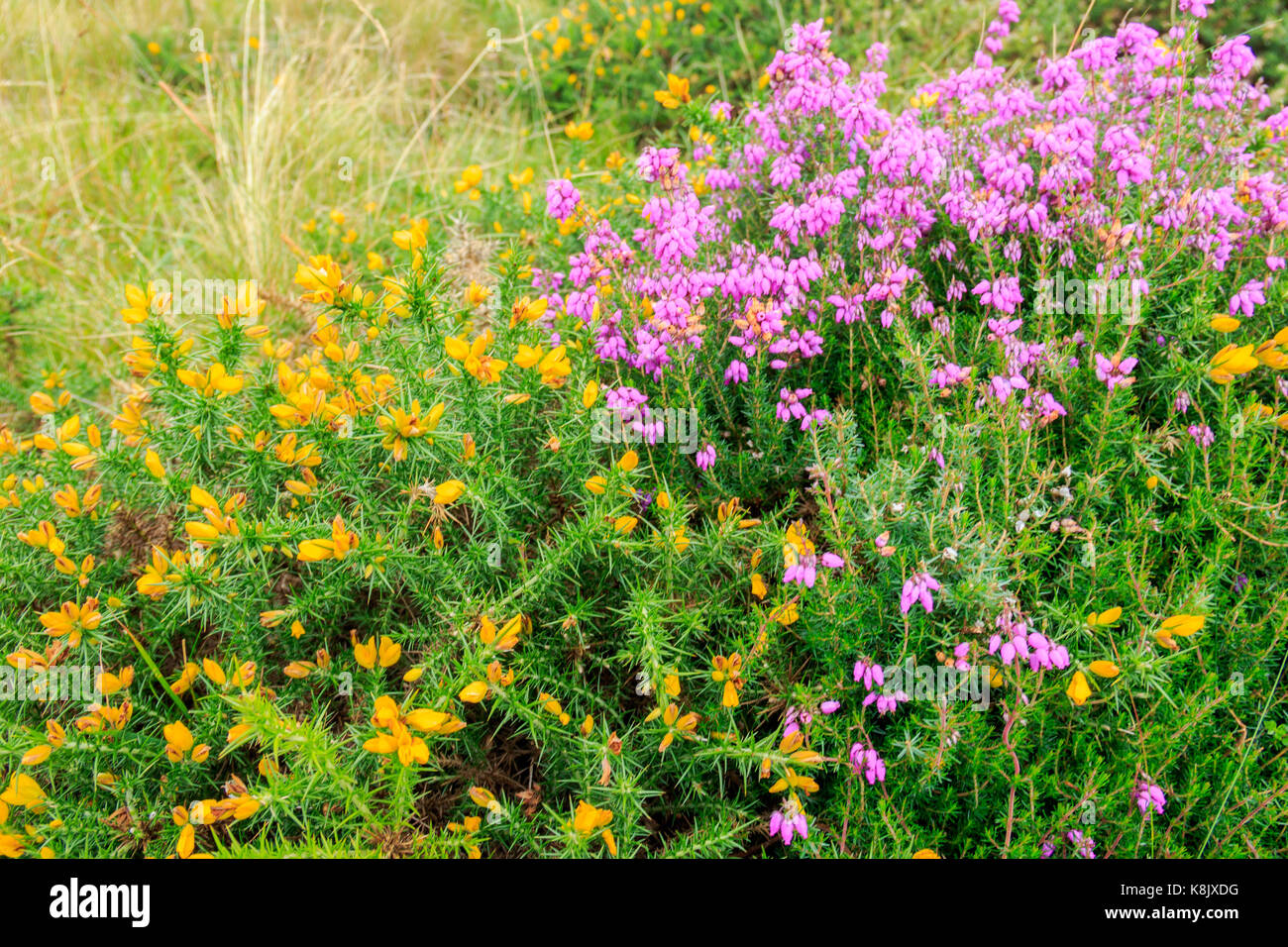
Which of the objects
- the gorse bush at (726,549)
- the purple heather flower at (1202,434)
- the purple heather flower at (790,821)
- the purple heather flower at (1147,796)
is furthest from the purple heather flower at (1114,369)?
the purple heather flower at (790,821)

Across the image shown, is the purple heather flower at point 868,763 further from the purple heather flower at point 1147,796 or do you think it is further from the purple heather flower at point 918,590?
the purple heather flower at point 1147,796

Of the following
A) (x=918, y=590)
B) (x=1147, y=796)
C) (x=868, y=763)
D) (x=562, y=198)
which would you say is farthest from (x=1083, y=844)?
(x=562, y=198)

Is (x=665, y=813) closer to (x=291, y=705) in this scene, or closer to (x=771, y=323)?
(x=291, y=705)

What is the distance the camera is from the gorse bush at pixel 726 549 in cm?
176

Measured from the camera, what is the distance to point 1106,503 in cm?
219

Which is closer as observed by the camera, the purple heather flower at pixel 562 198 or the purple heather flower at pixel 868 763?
the purple heather flower at pixel 868 763

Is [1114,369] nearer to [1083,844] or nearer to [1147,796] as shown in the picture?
[1147,796]

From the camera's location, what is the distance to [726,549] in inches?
82.0

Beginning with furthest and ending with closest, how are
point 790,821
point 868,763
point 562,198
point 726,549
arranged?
point 562,198
point 726,549
point 868,763
point 790,821

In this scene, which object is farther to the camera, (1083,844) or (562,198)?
(562,198)

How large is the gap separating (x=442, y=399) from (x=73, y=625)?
94 centimetres

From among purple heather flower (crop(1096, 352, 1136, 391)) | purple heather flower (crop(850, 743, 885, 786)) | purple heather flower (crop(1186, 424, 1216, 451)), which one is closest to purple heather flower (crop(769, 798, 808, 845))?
purple heather flower (crop(850, 743, 885, 786))

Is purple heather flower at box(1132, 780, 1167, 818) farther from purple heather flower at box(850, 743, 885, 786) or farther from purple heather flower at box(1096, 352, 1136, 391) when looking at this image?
purple heather flower at box(1096, 352, 1136, 391)

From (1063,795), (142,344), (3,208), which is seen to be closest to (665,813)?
(1063,795)
